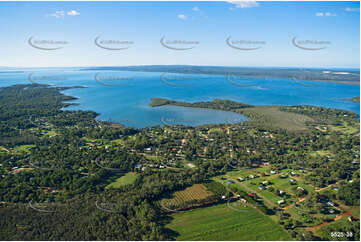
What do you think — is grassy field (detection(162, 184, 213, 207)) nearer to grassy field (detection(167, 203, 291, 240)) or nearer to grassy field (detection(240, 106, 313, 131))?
grassy field (detection(167, 203, 291, 240))

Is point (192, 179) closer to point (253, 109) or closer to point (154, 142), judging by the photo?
point (154, 142)

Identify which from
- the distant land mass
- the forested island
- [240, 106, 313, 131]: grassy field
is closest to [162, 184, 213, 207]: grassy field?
the forested island

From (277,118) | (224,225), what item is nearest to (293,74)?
(277,118)

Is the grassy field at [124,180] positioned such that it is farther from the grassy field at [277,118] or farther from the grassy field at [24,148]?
the grassy field at [277,118]

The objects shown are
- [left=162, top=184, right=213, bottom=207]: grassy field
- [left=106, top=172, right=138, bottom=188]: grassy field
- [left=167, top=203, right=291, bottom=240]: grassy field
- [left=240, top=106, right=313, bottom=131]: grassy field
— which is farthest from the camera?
[left=240, top=106, right=313, bottom=131]: grassy field

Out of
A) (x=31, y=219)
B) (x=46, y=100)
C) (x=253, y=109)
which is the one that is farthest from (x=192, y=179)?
(x=46, y=100)

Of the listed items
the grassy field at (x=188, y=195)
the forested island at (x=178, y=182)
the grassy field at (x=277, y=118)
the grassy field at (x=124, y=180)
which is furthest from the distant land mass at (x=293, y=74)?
the grassy field at (x=124, y=180)
